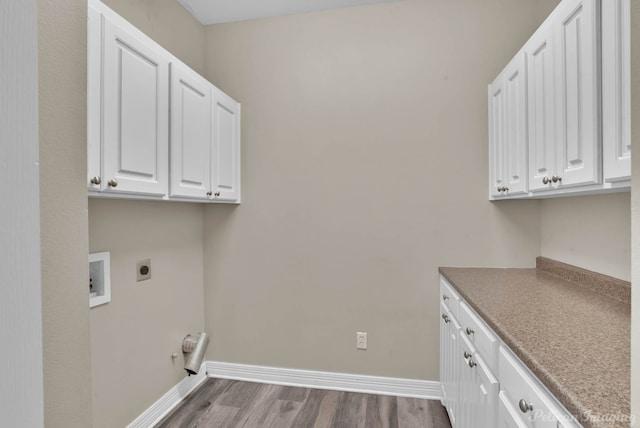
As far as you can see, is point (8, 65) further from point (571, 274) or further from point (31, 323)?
point (571, 274)

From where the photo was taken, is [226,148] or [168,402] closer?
[168,402]

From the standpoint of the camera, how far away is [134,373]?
1.98m

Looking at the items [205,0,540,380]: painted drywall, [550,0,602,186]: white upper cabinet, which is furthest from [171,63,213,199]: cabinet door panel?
[550,0,602,186]: white upper cabinet

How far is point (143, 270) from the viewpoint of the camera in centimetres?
204

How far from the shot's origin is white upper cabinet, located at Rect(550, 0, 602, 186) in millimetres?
1184

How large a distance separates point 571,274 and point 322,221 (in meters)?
1.53

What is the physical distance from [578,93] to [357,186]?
143 cm

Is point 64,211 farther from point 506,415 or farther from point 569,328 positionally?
point 569,328

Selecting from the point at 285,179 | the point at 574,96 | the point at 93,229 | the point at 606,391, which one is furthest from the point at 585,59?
the point at 93,229

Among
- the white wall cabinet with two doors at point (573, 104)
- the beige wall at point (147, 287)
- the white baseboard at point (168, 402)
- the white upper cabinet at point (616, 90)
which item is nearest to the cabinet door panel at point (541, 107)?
the white wall cabinet with two doors at point (573, 104)

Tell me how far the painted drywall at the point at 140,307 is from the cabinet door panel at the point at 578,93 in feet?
6.91

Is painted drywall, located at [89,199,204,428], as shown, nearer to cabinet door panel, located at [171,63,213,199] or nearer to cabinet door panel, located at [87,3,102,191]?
cabinet door panel, located at [171,63,213,199]

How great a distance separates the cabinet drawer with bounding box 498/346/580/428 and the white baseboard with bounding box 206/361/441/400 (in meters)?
1.39

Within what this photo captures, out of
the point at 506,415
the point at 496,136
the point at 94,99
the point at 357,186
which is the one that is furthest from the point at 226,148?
the point at 506,415
